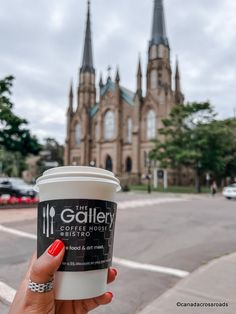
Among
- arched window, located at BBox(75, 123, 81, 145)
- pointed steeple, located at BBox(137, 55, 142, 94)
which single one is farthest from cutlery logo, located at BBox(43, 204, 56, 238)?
arched window, located at BBox(75, 123, 81, 145)

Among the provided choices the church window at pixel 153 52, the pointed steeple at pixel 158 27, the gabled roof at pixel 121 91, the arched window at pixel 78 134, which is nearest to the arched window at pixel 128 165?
the gabled roof at pixel 121 91

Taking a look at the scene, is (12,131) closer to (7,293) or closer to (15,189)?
(15,189)

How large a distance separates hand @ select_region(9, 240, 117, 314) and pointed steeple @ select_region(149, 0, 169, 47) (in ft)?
175

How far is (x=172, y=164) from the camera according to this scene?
3309cm

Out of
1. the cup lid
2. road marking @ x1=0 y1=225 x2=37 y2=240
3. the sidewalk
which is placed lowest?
road marking @ x1=0 y1=225 x2=37 y2=240

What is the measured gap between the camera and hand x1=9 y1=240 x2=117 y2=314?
1325 millimetres

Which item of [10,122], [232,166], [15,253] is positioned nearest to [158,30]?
[232,166]

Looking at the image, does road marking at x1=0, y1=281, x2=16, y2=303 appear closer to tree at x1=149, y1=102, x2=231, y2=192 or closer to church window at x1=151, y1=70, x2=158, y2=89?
tree at x1=149, y1=102, x2=231, y2=192

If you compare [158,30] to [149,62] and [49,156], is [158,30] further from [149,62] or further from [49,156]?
[49,156]

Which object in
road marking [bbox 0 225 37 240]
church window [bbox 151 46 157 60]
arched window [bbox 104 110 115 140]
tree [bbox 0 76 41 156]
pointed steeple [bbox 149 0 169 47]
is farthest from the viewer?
arched window [bbox 104 110 115 140]

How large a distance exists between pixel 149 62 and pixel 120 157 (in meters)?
16.9

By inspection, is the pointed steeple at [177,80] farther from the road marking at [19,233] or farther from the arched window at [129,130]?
the road marking at [19,233]

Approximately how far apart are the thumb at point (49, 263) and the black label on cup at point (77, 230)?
3 cm

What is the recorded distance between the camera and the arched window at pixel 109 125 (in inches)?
2089
